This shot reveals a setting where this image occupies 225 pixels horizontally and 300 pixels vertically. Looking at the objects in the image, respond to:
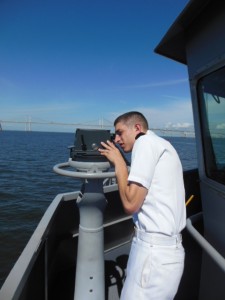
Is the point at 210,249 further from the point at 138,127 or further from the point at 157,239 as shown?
the point at 138,127

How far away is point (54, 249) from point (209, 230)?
1632 millimetres

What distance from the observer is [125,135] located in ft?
5.77

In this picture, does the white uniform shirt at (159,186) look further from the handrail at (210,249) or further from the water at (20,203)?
the water at (20,203)

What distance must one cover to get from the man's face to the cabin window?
1108 millimetres

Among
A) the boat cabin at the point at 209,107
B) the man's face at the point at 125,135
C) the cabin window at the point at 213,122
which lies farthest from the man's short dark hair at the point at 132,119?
the cabin window at the point at 213,122

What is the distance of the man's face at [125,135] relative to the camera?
68.8 inches

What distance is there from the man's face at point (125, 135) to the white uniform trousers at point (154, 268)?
22.5 inches

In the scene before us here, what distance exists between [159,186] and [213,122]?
1.24 meters

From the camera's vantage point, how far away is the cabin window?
95.3 inches

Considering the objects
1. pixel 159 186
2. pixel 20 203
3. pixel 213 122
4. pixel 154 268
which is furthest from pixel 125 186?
pixel 20 203

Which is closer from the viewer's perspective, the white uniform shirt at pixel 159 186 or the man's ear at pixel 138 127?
the white uniform shirt at pixel 159 186

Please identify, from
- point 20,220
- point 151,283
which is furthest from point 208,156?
point 20,220

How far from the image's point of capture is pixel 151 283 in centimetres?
160

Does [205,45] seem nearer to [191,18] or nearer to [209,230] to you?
[191,18]
